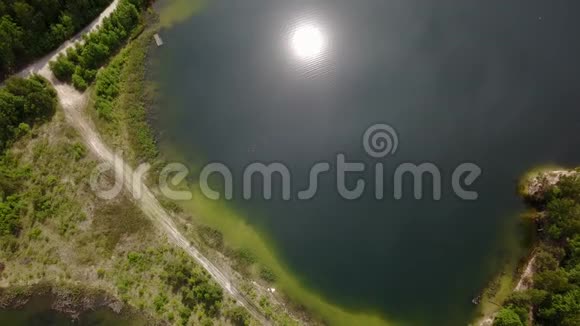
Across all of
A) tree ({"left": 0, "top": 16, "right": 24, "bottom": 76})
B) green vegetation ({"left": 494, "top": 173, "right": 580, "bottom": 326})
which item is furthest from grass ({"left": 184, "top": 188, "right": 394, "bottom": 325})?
tree ({"left": 0, "top": 16, "right": 24, "bottom": 76})

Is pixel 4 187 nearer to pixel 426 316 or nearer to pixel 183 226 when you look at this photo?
pixel 183 226

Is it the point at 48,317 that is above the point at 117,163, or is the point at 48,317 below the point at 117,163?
below

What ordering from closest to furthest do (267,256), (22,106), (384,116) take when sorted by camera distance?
(267,256)
(22,106)
(384,116)

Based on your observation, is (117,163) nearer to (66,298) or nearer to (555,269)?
(66,298)

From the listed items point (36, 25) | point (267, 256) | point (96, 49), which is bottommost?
point (267, 256)

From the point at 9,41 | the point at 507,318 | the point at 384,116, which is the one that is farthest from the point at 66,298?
the point at 507,318
